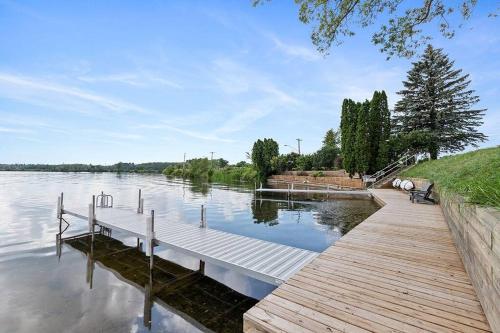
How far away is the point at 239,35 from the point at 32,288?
515 inches

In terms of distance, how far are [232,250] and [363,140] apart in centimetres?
2168

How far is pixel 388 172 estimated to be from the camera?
23531 mm

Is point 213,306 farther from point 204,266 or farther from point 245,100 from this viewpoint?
point 245,100

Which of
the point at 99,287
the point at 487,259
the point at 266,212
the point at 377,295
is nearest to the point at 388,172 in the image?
the point at 266,212

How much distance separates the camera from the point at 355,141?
24.7 metres

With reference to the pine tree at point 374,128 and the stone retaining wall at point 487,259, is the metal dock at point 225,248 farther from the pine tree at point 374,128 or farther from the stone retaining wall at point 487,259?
the pine tree at point 374,128

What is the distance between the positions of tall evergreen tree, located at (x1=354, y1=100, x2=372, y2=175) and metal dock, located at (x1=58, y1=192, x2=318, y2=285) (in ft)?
65.9

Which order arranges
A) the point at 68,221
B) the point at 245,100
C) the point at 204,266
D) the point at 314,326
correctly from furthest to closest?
the point at 245,100
the point at 68,221
the point at 204,266
the point at 314,326

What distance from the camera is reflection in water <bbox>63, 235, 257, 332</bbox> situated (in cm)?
443

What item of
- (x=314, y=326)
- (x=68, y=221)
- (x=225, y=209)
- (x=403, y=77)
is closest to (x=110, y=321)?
(x=314, y=326)

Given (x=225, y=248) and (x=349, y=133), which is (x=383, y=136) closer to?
(x=349, y=133)

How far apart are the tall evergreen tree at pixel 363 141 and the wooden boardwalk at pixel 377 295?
2011cm

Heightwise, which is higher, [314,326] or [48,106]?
[48,106]

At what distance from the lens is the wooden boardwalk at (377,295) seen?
2.31m
